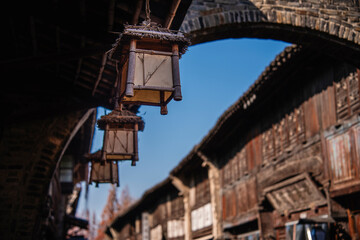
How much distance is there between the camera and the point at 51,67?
308 inches

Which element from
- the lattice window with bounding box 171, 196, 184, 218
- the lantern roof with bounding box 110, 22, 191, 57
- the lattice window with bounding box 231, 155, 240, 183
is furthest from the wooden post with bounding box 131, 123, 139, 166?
the lattice window with bounding box 171, 196, 184, 218

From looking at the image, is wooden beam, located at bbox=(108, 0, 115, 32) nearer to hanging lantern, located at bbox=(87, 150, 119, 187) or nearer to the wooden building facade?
hanging lantern, located at bbox=(87, 150, 119, 187)

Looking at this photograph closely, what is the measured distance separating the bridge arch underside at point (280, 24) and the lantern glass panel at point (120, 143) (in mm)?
1675

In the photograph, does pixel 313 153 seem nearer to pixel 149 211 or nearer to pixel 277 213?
pixel 277 213

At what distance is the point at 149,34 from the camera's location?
386 cm

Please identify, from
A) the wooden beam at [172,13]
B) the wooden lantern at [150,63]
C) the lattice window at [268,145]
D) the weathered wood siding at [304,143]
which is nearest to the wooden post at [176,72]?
the wooden lantern at [150,63]

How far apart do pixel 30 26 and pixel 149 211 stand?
18.1 metres

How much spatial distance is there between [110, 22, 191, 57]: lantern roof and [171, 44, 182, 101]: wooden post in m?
0.07

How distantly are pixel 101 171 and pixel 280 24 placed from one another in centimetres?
403

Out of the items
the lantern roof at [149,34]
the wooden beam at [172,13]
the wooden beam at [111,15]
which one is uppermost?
the wooden beam at [111,15]

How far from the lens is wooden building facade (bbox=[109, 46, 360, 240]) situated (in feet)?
26.4

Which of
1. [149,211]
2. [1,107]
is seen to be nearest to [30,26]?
[1,107]

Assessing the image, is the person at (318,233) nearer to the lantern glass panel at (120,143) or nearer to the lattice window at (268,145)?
the lattice window at (268,145)

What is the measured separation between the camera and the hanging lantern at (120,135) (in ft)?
21.0
